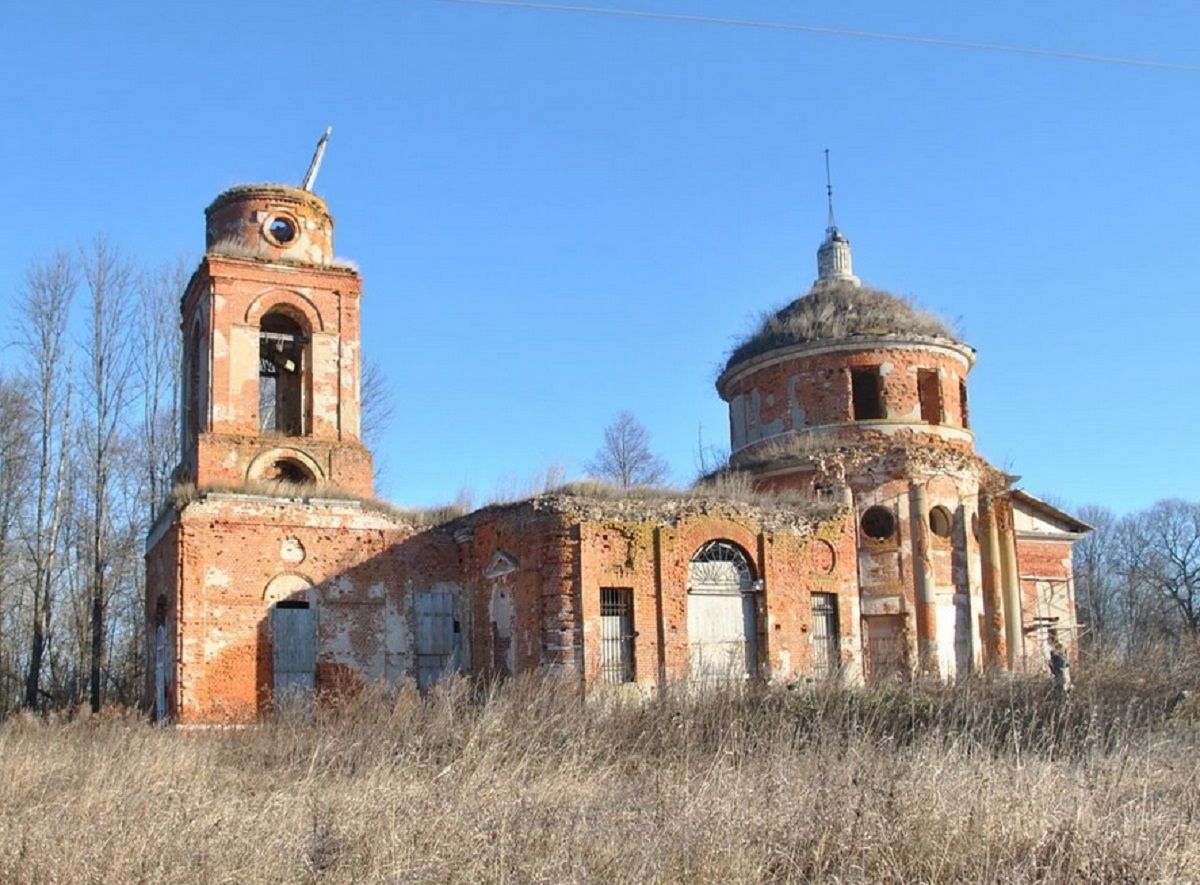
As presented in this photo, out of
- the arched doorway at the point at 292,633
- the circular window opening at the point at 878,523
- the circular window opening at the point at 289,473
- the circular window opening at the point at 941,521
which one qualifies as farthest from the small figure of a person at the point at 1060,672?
the circular window opening at the point at 289,473

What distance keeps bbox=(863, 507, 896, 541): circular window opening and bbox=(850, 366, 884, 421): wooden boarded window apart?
7.05 feet

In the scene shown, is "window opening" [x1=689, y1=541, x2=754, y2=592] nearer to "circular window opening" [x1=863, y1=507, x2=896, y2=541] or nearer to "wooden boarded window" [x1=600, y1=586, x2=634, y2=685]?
"wooden boarded window" [x1=600, y1=586, x2=634, y2=685]

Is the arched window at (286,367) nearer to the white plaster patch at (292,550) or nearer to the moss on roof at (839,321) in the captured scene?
the white plaster patch at (292,550)

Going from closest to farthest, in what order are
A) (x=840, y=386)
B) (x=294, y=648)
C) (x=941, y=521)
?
(x=294, y=648)
(x=941, y=521)
(x=840, y=386)

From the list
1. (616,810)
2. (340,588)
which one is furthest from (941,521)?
(616,810)

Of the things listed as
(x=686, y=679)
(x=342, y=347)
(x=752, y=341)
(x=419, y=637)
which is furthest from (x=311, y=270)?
(x=686, y=679)

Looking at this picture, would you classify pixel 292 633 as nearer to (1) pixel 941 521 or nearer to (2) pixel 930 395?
(1) pixel 941 521

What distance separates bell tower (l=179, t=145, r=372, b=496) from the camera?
21.4 meters

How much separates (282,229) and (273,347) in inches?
85.4

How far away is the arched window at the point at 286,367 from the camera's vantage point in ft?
73.9

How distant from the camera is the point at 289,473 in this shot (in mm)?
22031

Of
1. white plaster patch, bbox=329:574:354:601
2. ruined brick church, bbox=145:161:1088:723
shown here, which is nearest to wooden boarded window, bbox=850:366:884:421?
ruined brick church, bbox=145:161:1088:723

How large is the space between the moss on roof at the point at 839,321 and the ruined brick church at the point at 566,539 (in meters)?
0.06

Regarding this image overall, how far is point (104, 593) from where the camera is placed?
29688mm
